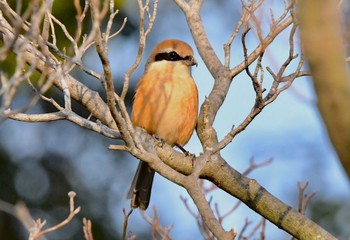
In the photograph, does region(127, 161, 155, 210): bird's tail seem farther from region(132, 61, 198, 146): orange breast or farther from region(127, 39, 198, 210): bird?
region(132, 61, 198, 146): orange breast

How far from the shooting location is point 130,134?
2803 millimetres

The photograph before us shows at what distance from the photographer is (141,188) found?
4.56m

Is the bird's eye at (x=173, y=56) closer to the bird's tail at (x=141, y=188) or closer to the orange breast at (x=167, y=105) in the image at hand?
the orange breast at (x=167, y=105)

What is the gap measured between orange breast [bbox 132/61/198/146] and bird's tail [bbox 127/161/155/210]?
244mm

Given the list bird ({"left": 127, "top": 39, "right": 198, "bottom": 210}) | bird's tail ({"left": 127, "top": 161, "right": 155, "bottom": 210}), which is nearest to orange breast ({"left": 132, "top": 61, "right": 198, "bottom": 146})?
bird ({"left": 127, "top": 39, "right": 198, "bottom": 210})

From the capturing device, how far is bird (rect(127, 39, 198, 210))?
4.52 m

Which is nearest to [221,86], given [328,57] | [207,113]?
[207,113]

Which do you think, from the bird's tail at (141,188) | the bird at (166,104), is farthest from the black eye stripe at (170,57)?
the bird's tail at (141,188)

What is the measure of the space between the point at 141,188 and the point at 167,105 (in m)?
0.53

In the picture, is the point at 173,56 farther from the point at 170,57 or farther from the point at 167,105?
the point at 167,105

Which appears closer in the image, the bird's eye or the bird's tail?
the bird's tail

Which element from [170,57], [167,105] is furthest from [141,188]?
[170,57]

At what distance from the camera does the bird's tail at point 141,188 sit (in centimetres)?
452

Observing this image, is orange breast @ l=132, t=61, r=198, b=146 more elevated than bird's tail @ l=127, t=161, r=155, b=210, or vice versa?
orange breast @ l=132, t=61, r=198, b=146
